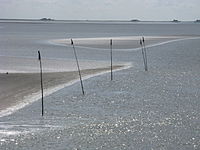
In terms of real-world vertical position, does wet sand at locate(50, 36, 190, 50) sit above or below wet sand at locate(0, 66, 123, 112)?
above

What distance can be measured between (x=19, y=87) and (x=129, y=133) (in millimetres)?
8585

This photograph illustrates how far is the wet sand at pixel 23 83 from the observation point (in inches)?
642

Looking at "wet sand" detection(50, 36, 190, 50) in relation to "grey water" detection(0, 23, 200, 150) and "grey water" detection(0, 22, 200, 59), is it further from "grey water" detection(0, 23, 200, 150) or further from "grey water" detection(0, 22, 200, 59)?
"grey water" detection(0, 23, 200, 150)

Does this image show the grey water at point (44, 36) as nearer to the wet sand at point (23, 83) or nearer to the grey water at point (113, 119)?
the wet sand at point (23, 83)

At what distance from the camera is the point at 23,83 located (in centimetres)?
1973

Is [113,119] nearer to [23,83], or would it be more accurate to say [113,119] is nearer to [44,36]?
[23,83]

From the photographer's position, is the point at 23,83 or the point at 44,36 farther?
the point at 44,36

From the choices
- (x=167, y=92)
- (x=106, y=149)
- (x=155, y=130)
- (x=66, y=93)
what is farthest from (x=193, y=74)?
(x=106, y=149)

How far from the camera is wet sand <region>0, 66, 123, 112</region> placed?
642 inches

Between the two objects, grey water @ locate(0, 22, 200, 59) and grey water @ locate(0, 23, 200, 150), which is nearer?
grey water @ locate(0, 23, 200, 150)

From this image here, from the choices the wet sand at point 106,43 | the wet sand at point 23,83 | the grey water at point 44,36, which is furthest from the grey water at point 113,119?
the wet sand at point 106,43

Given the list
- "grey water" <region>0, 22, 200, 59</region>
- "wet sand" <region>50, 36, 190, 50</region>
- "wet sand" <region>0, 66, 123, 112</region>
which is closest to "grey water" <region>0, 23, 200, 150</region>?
"wet sand" <region>0, 66, 123, 112</region>

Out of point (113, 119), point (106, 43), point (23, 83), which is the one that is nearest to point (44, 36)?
point (106, 43)

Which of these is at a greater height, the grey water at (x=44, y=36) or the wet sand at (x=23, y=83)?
the grey water at (x=44, y=36)
